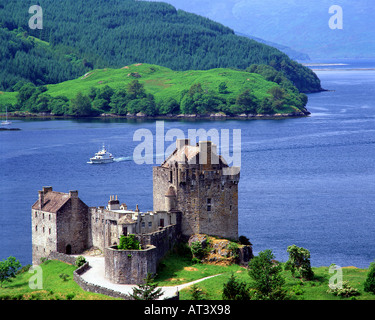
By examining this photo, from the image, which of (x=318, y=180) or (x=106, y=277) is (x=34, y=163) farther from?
(x=106, y=277)

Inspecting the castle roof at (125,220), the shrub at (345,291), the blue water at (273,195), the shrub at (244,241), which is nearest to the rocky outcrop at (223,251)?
the shrub at (244,241)

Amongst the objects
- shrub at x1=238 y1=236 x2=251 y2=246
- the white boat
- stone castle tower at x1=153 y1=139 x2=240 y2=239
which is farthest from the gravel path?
the white boat

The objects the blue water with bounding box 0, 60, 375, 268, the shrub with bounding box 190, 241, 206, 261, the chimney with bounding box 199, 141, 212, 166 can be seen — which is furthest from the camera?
the blue water with bounding box 0, 60, 375, 268

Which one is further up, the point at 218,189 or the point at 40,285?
the point at 218,189

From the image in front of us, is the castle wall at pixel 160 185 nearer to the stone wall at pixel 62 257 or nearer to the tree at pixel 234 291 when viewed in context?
the stone wall at pixel 62 257

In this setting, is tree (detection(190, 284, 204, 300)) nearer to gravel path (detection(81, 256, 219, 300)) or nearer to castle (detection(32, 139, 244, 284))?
→ gravel path (detection(81, 256, 219, 300))
